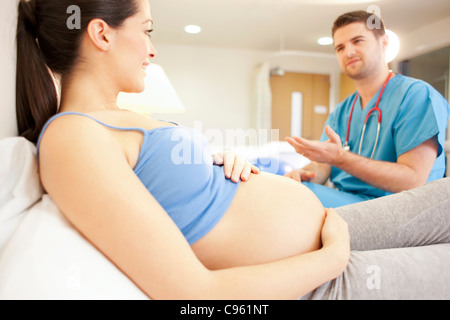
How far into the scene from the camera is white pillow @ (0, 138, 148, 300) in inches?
17.7

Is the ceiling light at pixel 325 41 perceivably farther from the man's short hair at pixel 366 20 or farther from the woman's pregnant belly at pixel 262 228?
the woman's pregnant belly at pixel 262 228

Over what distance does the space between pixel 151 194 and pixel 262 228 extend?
216mm

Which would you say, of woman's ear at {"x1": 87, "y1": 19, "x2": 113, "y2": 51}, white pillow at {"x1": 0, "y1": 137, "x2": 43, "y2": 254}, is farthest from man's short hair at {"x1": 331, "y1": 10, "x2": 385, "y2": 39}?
white pillow at {"x1": 0, "y1": 137, "x2": 43, "y2": 254}

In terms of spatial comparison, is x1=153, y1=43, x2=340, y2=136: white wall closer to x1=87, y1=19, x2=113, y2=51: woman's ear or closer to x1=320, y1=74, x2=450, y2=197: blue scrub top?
x1=320, y1=74, x2=450, y2=197: blue scrub top

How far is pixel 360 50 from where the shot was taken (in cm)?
169

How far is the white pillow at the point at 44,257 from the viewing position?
1.47 ft

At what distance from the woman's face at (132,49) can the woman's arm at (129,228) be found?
Result: 236 mm

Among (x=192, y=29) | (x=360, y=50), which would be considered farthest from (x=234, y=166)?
(x=192, y=29)

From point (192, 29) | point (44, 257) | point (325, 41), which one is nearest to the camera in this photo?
point (44, 257)

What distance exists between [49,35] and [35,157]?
0.91 feet

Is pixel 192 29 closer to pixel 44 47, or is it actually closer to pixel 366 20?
pixel 366 20

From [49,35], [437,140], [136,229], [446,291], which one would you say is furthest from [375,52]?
[136,229]

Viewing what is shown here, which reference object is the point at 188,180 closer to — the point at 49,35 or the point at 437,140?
the point at 49,35

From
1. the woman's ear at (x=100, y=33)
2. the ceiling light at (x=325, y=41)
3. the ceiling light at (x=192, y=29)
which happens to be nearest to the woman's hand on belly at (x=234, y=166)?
the woman's ear at (x=100, y=33)
